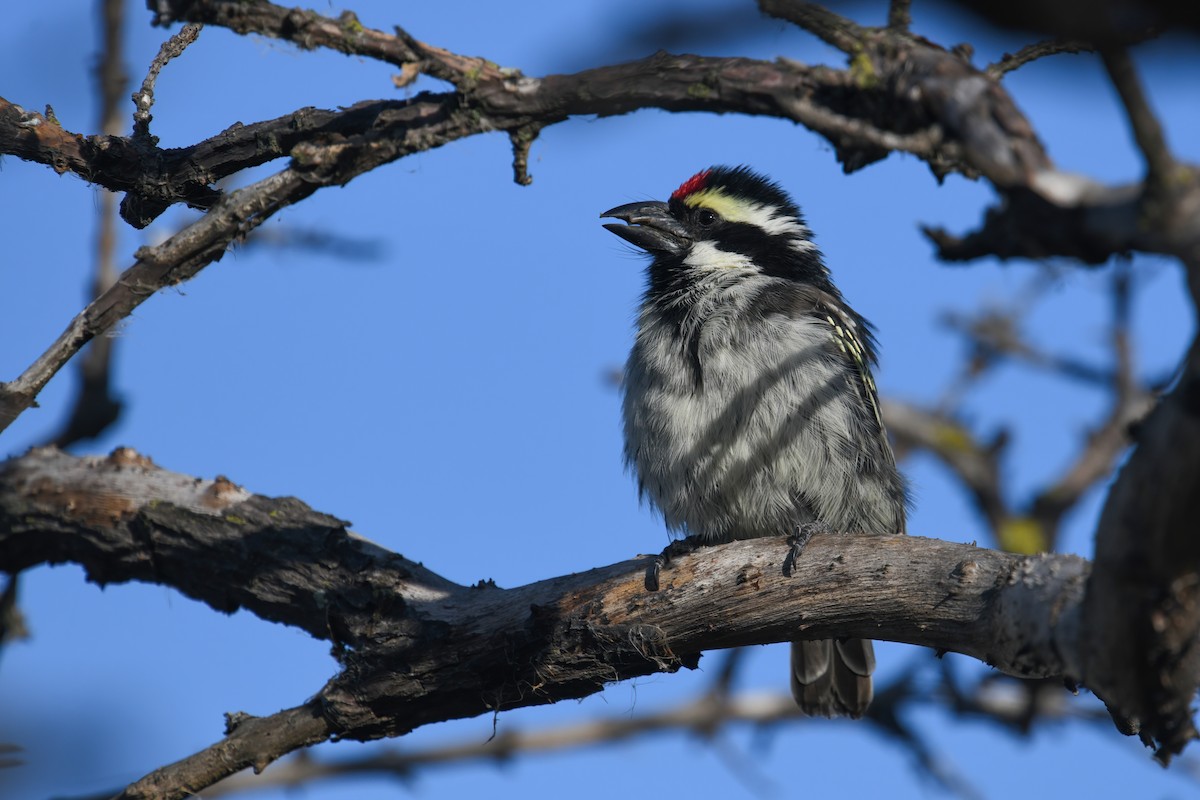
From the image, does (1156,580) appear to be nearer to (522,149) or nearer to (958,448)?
(522,149)

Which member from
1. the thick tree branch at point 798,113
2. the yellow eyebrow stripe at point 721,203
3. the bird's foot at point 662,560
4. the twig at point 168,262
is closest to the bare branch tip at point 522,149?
the thick tree branch at point 798,113

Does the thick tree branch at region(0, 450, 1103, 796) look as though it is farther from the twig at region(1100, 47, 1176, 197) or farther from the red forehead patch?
the red forehead patch

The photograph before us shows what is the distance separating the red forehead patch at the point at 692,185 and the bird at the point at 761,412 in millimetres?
407

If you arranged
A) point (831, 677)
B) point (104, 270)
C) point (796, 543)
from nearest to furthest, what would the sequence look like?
Result: point (796, 543)
point (831, 677)
point (104, 270)

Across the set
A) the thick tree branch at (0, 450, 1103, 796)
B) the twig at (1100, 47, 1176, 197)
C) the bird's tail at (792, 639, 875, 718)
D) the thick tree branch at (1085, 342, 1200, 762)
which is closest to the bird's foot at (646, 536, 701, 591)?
the thick tree branch at (0, 450, 1103, 796)

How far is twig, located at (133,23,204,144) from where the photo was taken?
3787mm

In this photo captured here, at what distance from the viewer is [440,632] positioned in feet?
14.9

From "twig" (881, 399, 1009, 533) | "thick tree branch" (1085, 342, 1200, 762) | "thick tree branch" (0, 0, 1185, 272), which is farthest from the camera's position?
"twig" (881, 399, 1009, 533)

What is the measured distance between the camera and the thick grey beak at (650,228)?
6.18m

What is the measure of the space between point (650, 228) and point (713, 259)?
43 cm

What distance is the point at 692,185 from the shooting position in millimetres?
6469

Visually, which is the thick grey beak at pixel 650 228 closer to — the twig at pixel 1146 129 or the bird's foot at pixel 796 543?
the bird's foot at pixel 796 543

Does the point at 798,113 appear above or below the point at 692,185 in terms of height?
below

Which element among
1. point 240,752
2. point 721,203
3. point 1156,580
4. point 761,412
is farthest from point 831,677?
point 1156,580
